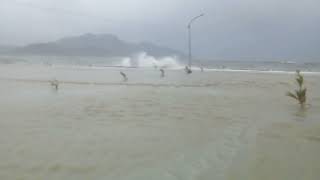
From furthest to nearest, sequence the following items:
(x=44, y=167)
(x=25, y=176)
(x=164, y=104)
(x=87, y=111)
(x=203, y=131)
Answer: (x=164, y=104) < (x=87, y=111) < (x=203, y=131) < (x=44, y=167) < (x=25, y=176)

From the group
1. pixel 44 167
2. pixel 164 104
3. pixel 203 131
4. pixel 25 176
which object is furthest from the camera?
pixel 164 104

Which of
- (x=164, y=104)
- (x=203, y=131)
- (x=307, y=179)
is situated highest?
(x=164, y=104)

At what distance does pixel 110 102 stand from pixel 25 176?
14.8 metres

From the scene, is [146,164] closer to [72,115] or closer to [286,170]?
[286,170]

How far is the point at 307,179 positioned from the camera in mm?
8703

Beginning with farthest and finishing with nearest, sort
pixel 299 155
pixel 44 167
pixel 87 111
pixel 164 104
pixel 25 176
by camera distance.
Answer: pixel 164 104 → pixel 87 111 → pixel 299 155 → pixel 44 167 → pixel 25 176

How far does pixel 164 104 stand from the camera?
22922mm

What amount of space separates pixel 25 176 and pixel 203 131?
276 inches

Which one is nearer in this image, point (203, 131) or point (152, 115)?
point (203, 131)

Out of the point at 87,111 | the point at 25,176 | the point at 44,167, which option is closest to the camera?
the point at 25,176

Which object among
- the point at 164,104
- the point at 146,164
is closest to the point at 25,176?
the point at 146,164

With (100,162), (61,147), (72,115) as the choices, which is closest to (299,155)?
(100,162)

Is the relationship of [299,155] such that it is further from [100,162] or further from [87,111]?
[87,111]

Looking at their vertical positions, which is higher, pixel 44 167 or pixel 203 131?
pixel 203 131
